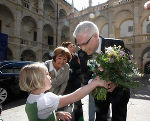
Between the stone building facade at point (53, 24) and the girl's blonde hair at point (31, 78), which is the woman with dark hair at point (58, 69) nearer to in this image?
the girl's blonde hair at point (31, 78)

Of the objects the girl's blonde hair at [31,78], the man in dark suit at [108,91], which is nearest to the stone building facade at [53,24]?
the man in dark suit at [108,91]

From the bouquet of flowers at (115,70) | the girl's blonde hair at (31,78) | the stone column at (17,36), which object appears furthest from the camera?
the stone column at (17,36)

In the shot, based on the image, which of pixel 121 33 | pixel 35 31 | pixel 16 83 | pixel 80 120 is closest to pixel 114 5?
pixel 121 33

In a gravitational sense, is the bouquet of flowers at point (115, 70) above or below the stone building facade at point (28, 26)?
below

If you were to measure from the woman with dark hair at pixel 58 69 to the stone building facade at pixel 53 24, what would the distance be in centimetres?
1539

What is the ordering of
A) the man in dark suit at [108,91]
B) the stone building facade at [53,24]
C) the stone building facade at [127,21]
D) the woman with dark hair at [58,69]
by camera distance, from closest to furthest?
the man in dark suit at [108,91] < the woman with dark hair at [58,69] < the stone building facade at [53,24] < the stone building facade at [127,21]

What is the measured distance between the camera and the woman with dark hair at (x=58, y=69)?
7.81ft

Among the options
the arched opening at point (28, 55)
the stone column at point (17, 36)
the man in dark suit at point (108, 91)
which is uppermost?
the stone column at point (17, 36)

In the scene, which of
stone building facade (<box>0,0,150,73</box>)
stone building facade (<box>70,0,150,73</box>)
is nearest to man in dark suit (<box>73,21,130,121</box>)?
stone building facade (<box>0,0,150,73</box>)

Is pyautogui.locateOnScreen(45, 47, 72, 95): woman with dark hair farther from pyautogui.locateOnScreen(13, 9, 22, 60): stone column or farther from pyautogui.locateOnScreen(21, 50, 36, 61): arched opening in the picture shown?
pyautogui.locateOnScreen(21, 50, 36, 61): arched opening

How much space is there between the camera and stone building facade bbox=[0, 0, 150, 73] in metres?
16.8

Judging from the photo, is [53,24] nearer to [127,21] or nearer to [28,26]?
[28,26]

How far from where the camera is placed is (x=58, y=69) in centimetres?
248

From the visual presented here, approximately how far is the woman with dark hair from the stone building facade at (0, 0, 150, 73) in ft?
50.5
